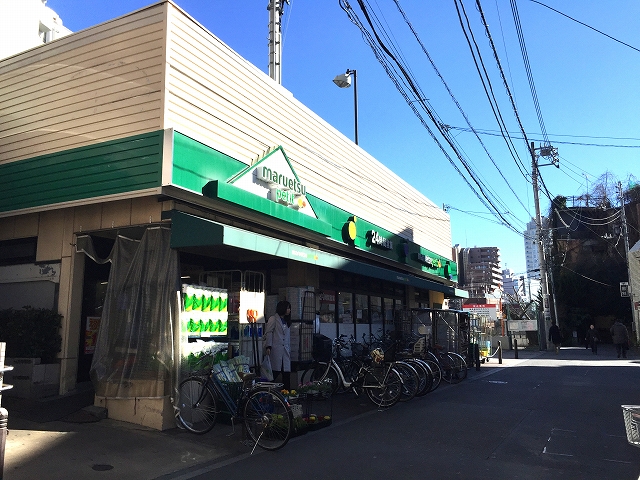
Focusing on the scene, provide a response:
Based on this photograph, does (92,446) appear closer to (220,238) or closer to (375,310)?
(220,238)

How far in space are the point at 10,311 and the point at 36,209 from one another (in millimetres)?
1778

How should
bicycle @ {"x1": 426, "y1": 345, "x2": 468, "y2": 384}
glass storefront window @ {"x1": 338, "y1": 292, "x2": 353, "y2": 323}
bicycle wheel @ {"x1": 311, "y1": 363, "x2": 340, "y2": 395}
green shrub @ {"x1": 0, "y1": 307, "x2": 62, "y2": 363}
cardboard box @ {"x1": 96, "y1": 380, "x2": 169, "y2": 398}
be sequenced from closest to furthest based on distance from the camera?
cardboard box @ {"x1": 96, "y1": 380, "x2": 169, "y2": 398}
green shrub @ {"x1": 0, "y1": 307, "x2": 62, "y2": 363}
bicycle wheel @ {"x1": 311, "y1": 363, "x2": 340, "y2": 395}
bicycle @ {"x1": 426, "y1": 345, "x2": 468, "y2": 384}
glass storefront window @ {"x1": 338, "y1": 292, "x2": 353, "y2": 323}

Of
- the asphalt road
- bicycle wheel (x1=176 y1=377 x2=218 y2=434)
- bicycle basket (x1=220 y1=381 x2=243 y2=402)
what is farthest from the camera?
bicycle basket (x1=220 y1=381 x2=243 y2=402)

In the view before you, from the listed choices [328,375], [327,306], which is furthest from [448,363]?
[328,375]

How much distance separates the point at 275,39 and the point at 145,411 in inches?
412

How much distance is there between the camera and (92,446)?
6480 millimetres

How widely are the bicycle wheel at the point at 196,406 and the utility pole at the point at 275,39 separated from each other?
890cm

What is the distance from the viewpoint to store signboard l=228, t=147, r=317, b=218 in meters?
9.56

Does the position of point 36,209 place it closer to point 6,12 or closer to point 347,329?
point 347,329

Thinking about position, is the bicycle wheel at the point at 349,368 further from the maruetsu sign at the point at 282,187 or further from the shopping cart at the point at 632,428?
the shopping cart at the point at 632,428

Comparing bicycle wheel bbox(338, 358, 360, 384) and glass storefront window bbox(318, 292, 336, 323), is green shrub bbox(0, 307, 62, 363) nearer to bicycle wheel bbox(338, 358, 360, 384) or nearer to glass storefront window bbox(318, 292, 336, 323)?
bicycle wheel bbox(338, 358, 360, 384)

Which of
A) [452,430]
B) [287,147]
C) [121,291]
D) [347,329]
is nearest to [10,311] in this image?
[121,291]

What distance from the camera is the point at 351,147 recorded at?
49.3 ft

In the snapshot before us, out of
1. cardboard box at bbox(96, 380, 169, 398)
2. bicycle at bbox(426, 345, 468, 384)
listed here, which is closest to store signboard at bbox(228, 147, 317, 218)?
cardboard box at bbox(96, 380, 169, 398)
